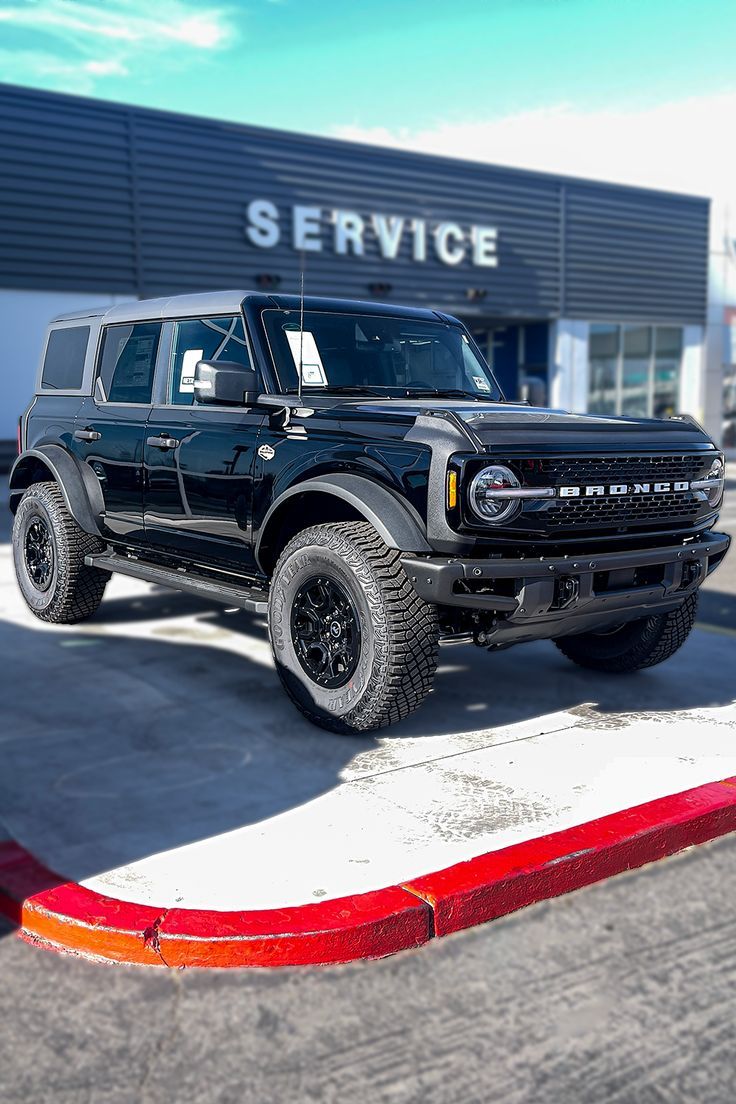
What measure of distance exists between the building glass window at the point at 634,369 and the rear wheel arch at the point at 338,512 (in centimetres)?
2262

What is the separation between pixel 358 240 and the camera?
2281 cm

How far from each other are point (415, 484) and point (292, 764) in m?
1.23

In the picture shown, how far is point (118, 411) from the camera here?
6.23m

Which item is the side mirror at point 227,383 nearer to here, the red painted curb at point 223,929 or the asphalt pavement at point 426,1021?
the red painted curb at point 223,929

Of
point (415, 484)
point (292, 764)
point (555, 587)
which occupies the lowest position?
point (292, 764)

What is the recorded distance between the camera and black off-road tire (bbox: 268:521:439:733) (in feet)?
14.3

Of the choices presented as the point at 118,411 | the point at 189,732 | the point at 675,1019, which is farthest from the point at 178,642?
the point at 675,1019

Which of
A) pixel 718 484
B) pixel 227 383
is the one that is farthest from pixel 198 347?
pixel 718 484

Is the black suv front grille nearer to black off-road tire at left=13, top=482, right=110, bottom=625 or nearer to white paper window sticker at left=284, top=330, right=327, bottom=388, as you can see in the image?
white paper window sticker at left=284, top=330, right=327, bottom=388

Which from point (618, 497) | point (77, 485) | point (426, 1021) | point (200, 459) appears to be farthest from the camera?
point (77, 485)

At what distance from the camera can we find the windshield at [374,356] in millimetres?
5340

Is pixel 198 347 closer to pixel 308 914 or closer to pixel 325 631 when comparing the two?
pixel 325 631

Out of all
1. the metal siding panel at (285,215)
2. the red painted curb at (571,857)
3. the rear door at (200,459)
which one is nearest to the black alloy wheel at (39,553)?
the rear door at (200,459)

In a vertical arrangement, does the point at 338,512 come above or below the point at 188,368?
below
